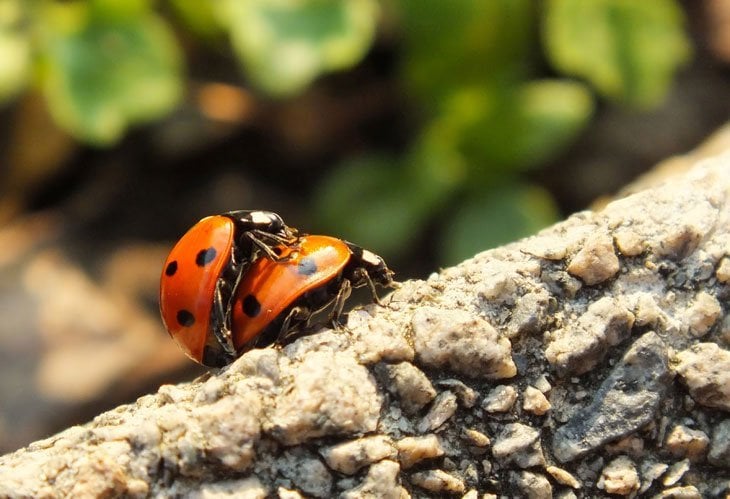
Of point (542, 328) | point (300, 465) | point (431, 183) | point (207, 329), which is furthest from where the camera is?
point (431, 183)

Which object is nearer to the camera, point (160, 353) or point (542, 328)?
point (542, 328)

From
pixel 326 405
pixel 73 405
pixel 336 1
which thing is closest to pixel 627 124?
pixel 336 1

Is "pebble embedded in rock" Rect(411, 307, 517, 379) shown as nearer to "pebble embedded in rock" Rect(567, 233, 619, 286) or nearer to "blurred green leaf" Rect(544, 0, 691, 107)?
"pebble embedded in rock" Rect(567, 233, 619, 286)

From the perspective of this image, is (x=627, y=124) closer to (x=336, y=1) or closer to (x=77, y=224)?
(x=336, y=1)

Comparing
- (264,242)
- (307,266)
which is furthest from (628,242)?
(264,242)

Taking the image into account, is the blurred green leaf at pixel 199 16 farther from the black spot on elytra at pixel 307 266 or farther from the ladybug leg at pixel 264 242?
the black spot on elytra at pixel 307 266

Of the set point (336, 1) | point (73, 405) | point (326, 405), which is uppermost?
point (336, 1)
